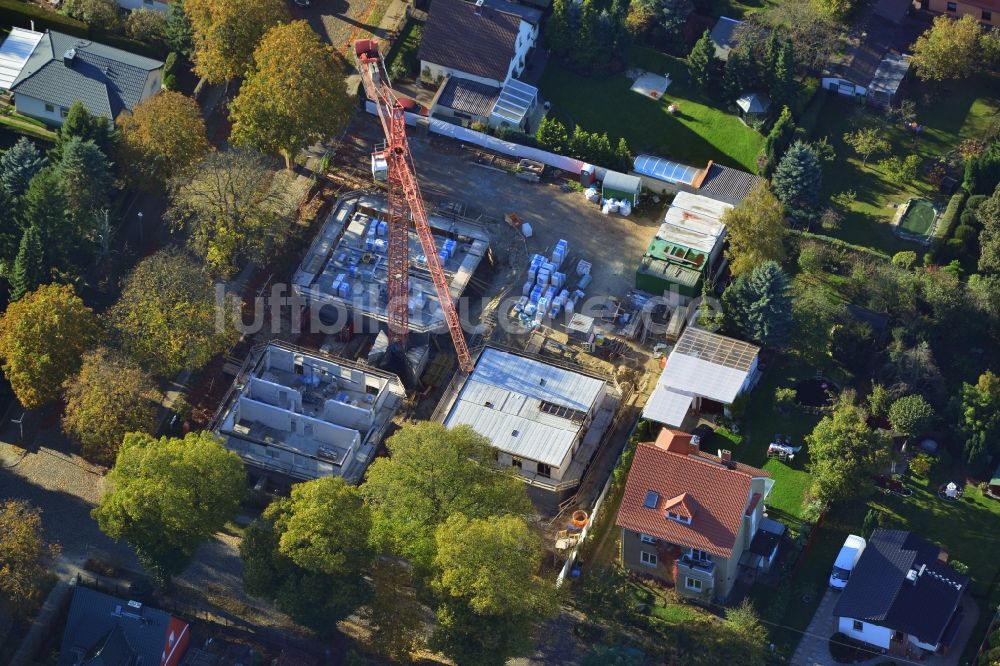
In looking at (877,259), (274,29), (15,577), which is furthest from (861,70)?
(15,577)

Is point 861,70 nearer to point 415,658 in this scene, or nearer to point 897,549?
point 897,549

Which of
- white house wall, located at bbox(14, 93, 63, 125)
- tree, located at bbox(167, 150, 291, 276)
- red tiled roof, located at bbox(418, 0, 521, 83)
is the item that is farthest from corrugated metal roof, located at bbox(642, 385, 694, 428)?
white house wall, located at bbox(14, 93, 63, 125)

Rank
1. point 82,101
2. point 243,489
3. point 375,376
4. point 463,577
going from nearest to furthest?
point 463,577 < point 243,489 < point 375,376 < point 82,101

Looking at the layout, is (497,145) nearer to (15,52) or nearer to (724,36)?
(724,36)

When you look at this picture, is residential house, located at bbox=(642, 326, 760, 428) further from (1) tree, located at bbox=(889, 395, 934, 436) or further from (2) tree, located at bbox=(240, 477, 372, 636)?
(2) tree, located at bbox=(240, 477, 372, 636)

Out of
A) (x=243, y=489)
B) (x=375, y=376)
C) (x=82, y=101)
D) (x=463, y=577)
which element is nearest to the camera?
(x=463, y=577)

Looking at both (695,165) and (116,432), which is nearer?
(116,432)

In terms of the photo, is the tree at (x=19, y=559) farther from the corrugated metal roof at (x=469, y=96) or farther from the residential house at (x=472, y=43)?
the residential house at (x=472, y=43)

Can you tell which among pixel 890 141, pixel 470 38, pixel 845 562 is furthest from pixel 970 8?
pixel 845 562
